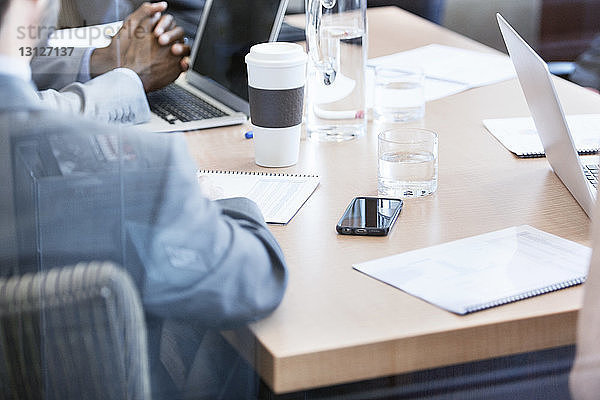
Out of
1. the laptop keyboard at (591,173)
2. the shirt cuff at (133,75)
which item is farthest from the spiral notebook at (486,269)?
the shirt cuff at (133,75)

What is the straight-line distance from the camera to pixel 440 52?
1.70 meters

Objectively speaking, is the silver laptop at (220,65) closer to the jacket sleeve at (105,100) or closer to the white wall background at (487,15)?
the jacket sleeve at (105,100)

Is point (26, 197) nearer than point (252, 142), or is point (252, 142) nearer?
point (26, 197)

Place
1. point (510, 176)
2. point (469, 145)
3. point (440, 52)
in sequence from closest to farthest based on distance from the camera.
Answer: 1. point (510, 176)
2. point (469, 145)
3. point (440, 52)

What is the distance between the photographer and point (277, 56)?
1073mm

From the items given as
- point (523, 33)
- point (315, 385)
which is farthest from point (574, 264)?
point (523, 33)

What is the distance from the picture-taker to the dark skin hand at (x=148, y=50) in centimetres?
89

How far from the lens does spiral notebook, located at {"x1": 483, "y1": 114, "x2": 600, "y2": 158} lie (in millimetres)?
1145

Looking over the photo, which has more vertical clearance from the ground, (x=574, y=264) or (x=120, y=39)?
(x=120, y=39)

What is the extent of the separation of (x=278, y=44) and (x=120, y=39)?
262 millimetres

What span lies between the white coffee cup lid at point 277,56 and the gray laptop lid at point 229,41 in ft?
0.67

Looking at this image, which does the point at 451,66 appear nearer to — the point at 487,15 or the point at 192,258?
the point at 192,258

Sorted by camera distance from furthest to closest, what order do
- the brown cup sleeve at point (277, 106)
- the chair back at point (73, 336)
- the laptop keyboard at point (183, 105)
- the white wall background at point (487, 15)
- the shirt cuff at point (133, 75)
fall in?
the white wall background at point (487, 15)
the laptop keyboard at point (183, 105)
the brown cup sleeve at point (277, 106)
the shirt cuff at point (133, 75)
the chair back at point (73, 336)

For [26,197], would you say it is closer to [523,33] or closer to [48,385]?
[48,385]
